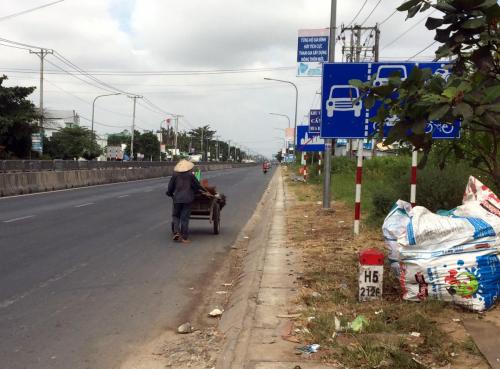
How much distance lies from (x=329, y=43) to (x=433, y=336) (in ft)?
40.4

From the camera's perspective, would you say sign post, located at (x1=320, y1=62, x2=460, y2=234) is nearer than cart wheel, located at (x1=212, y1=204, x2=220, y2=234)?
Yes

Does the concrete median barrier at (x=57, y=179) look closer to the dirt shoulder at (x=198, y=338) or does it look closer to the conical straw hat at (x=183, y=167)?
the conical straw hat at (x=183, y=167)

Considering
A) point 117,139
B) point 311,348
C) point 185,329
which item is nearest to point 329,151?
point 185,329

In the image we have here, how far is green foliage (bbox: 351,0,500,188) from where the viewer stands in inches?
134

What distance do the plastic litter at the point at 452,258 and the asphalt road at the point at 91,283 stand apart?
8.16ft

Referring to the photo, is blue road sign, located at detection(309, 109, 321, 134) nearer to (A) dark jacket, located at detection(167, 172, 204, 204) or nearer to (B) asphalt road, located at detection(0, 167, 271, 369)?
(B) asphalt road, located at detection(0, 167, 271, 369)

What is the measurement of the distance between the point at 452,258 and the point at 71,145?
210 ft

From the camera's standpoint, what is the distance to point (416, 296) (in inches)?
207

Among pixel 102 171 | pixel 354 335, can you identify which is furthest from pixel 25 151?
pixel 354 335

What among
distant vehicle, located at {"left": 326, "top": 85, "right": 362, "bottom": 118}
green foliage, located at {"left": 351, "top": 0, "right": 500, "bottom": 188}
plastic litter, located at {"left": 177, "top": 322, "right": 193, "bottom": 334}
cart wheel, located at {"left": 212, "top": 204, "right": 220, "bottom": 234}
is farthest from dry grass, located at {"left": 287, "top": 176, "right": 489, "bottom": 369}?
cart wheel, located at {"left": 212, "top": 204, "right": 220, "bottom": 234}

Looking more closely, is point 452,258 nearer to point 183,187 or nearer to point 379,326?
point 379,326

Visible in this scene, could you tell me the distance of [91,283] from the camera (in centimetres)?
733

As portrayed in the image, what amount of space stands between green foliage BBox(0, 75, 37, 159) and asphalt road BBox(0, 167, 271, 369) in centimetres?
3319

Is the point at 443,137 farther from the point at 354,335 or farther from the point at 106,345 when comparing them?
the point at 106,345
